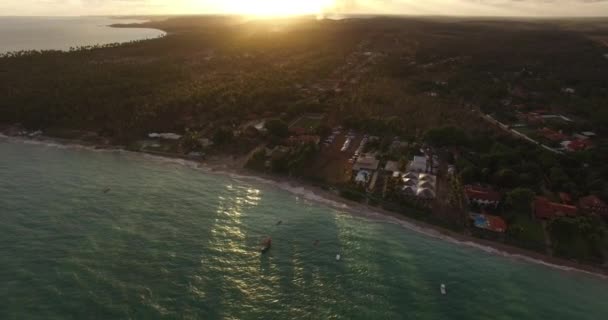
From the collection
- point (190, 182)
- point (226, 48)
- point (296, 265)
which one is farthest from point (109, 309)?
point (226, 48)

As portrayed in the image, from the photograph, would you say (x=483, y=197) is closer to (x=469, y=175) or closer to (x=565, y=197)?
(x=469, y=175)

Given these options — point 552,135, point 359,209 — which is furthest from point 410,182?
point 552,135

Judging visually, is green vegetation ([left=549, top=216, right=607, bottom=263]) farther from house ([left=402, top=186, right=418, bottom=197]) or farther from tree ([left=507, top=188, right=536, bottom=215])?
house ([left=402, top=186, right=418, bottom=197])

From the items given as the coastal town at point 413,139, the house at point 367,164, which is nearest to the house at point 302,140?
the coastal town at point 413,139

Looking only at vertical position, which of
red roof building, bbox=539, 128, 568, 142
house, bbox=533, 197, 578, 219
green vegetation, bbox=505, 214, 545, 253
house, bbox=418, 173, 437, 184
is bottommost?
green vegetation, bbox=505, 214, 545, 253

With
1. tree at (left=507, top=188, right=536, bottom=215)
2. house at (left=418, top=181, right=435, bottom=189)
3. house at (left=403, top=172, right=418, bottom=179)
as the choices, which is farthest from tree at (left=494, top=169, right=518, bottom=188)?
house at (left=403, top=172, right=418, bottom=179)
